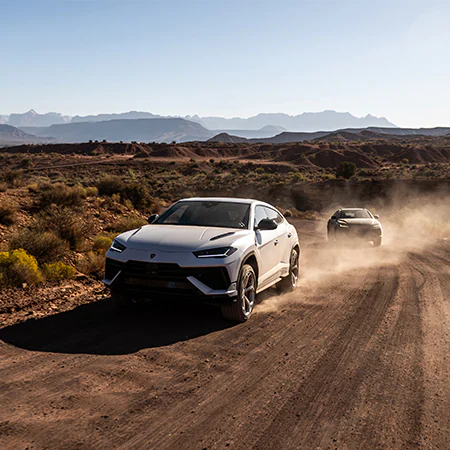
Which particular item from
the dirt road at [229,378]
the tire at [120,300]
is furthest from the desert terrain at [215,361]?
the tire at [120,300]

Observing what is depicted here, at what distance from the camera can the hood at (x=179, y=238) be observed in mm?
6215

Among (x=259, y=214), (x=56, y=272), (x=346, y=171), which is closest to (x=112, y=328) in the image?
(x=259, y=214)

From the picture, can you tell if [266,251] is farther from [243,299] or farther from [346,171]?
[346,171]

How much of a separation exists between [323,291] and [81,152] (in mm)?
107157

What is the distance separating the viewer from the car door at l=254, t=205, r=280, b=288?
7211 mm

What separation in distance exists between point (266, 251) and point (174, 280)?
195cm

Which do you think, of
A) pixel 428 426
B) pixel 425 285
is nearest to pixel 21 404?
pixel 428 426

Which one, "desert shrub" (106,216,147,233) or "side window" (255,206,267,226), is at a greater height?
"side window" (255,206,267,226)

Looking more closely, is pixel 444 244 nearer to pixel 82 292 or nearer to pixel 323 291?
pixel 323 291

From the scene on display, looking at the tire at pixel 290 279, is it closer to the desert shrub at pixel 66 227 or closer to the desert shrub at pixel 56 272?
the desert shrub at pixel 56 272

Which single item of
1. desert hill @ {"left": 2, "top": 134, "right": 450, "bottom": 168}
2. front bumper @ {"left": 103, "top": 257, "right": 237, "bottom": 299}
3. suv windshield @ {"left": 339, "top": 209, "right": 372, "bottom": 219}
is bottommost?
desert hill @ {"left": 2, "top": 134, "right": 450, "bottom": 168}

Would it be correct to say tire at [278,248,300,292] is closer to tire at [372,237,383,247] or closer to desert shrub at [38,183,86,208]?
desert shrub at [38,183,86,208]

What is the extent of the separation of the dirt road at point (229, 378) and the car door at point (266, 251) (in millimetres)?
556

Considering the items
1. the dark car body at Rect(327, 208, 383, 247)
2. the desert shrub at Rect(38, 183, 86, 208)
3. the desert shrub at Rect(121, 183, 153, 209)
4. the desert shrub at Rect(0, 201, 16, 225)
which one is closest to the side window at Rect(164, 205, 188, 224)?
the desert shrub at Rect(0, 201, 16, 225)
